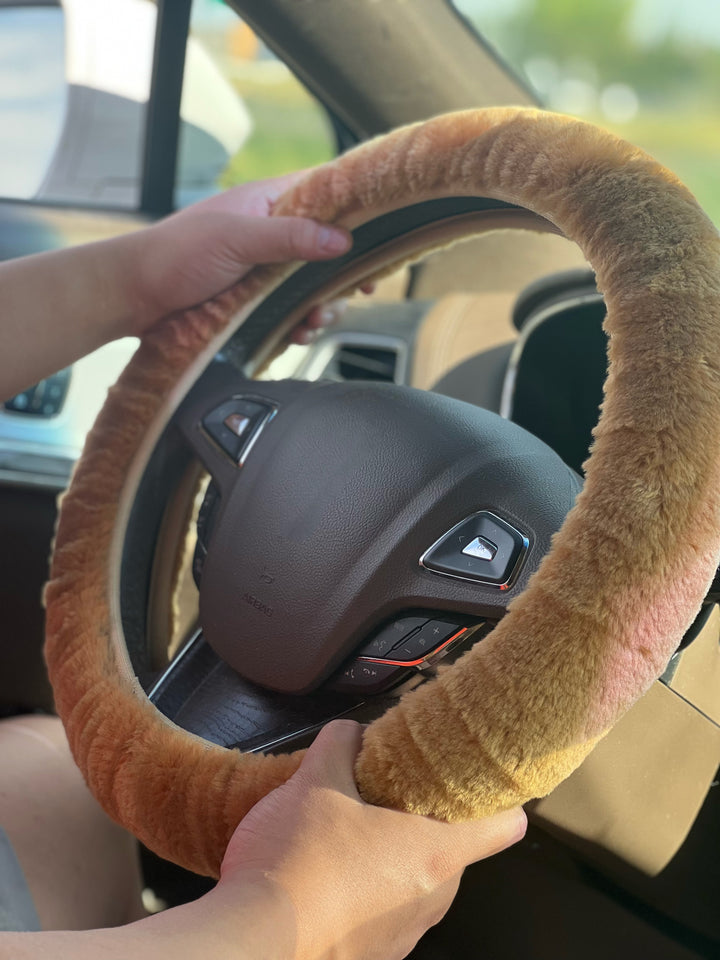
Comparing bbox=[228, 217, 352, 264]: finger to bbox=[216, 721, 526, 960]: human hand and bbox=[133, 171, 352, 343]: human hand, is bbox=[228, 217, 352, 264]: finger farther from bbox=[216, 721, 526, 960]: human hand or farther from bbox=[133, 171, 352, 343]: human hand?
bbox=[216, 721, 526, 960]: human hand

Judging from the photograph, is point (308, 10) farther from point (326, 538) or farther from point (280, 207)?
point (326, 538)

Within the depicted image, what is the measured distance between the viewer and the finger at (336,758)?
49 centimetres

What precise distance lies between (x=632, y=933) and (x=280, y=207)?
0.76 metres

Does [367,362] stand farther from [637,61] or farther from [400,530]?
[637,61]

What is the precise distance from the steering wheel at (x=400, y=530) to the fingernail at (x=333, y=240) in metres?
0.01

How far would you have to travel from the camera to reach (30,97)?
170cm

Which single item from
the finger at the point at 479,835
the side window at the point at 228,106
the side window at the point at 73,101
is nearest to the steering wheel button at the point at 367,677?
the finger at the point at 479,835

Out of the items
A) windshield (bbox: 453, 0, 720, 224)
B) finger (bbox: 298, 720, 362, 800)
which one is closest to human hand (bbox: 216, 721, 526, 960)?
Result: finger (bbox: 298, 720, 362, 800)

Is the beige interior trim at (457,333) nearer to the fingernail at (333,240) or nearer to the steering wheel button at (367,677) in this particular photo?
the fingernail at (333,240)

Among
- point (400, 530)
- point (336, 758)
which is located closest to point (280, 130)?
point (400, 530)

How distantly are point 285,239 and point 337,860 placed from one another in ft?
1.69

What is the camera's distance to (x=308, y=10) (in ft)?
4.06

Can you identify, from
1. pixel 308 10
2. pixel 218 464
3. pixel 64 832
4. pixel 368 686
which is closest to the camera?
pixel 368 686

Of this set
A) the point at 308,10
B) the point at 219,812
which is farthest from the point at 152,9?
the point at 219,812
